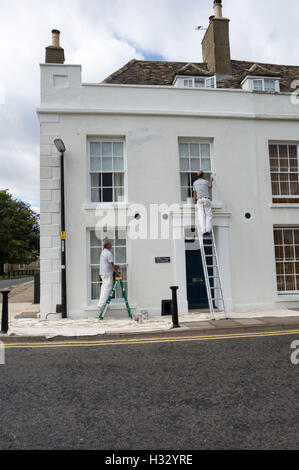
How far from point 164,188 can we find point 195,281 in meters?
3.11

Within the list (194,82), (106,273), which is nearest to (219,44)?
(194,82)

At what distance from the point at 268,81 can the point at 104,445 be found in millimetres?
14237

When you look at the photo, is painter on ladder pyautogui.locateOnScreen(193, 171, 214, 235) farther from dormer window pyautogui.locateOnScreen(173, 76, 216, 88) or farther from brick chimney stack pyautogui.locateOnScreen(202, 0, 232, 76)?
brick chimney stack pyautogui.locateOnScreen(202, 0, 232, 76)

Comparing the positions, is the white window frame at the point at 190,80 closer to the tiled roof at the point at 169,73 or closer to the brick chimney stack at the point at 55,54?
the tiled roof at the point at 169,73

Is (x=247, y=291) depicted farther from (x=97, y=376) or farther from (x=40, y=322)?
(x=97, y=376)

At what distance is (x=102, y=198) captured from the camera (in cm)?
1048

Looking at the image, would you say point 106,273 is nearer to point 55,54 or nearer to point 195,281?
point 195,281

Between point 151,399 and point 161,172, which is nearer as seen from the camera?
point 151,399

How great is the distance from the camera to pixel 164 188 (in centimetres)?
1050

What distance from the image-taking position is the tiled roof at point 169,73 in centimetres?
1305

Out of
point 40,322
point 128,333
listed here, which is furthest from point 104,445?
point 40,322

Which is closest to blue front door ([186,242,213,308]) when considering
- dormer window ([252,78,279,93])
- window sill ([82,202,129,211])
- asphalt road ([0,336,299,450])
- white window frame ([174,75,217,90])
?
window sill ([82,202,129,211])

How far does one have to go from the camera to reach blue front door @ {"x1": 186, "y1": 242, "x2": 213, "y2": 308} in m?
10.8

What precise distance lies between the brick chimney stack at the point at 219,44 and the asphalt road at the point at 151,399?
1208 centimetres
